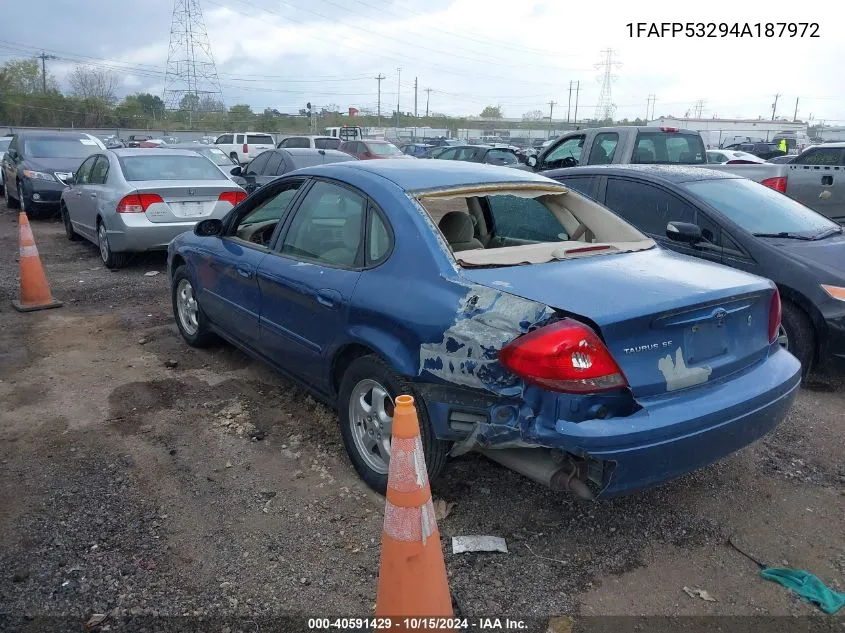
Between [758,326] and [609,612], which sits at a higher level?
[758,326]

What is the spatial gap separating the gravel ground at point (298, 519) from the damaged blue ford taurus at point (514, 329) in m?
0.41

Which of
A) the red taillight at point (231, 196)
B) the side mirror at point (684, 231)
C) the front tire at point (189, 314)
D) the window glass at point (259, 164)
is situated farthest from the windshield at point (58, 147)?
the side mirror at point (684, 231)

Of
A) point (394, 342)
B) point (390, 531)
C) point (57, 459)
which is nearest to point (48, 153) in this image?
point (57, 459)

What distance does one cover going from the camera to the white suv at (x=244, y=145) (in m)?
29.3

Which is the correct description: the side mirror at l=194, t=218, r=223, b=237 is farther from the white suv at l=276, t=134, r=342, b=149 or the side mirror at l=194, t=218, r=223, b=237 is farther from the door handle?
the white suv at l=276, t=134, r=342, b=149

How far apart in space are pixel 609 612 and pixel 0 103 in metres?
60.7

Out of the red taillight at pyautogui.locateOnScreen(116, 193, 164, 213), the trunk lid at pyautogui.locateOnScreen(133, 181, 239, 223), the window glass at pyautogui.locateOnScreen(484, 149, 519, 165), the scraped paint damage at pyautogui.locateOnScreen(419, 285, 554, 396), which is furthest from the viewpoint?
the window glass at pyautogui.locateOnScreen(484, 149, 519, 165)

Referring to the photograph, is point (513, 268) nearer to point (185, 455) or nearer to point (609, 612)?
point (609, 612)

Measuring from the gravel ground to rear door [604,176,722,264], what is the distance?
1.37 metres

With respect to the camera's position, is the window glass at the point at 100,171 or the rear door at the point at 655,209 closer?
the rear door at the point at 655,209

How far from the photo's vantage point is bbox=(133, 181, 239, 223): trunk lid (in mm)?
8672

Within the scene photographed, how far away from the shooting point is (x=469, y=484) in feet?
12.3

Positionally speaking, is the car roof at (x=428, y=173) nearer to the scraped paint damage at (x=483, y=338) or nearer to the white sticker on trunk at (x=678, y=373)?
the scraped paint damage at (x=483, y=338)

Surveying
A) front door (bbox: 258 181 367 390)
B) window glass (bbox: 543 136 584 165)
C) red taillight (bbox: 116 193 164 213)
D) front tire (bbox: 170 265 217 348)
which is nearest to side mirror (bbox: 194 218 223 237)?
front tire (bbox: 170 265 217 348)
